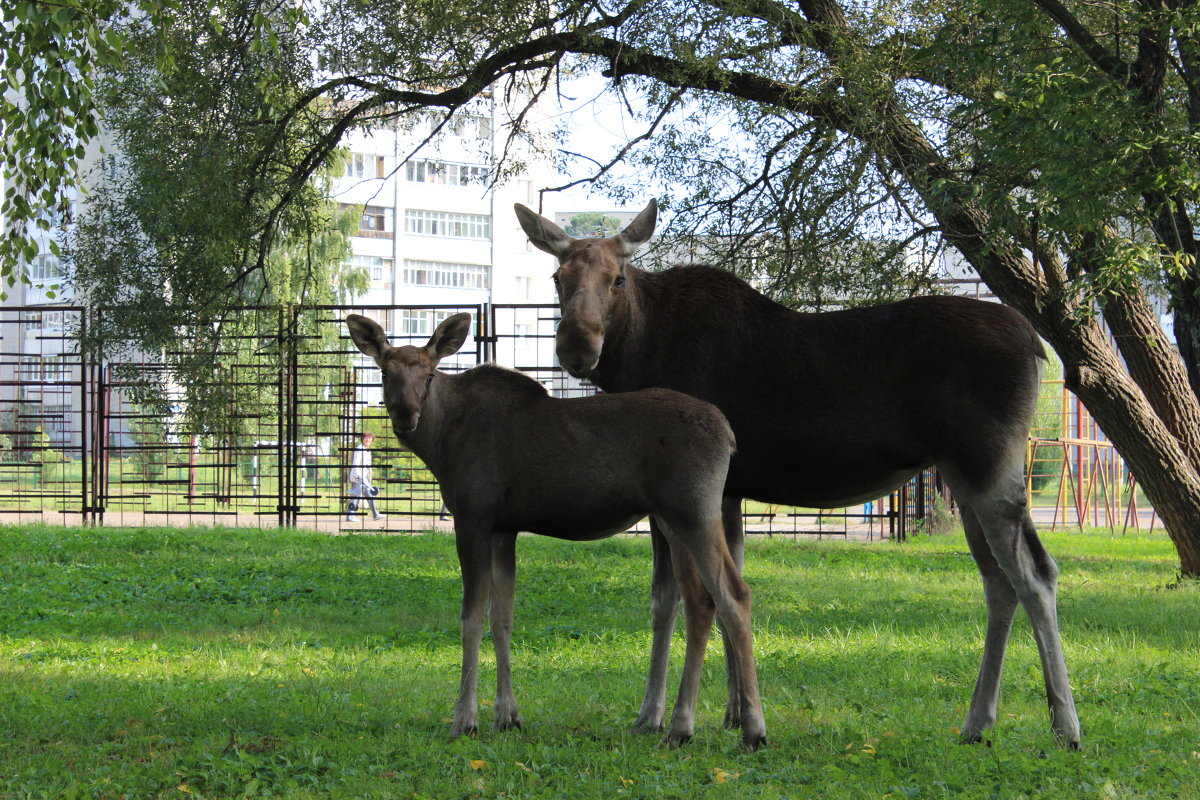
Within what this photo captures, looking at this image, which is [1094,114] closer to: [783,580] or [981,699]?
[981,699]

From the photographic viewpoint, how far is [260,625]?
38.2 feet

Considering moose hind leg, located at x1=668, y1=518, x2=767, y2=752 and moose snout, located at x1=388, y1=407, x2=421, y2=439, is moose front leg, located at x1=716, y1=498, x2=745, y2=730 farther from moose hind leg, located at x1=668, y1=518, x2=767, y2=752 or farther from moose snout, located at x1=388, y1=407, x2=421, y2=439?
moose snout, located at x1=388, y1=407, x2=421, y2=439

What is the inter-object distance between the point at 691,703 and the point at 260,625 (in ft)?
20.4

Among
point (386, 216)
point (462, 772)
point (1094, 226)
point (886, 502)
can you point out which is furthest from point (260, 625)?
point (386, 216)

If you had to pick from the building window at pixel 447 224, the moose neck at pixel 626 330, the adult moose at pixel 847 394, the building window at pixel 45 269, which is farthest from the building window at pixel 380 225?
the adult moose at pixel 847 394

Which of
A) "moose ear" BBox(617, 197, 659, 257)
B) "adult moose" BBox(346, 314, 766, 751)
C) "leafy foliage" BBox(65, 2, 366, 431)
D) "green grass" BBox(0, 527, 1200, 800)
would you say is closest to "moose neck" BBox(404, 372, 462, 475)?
"adult moose" BBox(346, 314, 766, 751)

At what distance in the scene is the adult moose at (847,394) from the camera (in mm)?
6629

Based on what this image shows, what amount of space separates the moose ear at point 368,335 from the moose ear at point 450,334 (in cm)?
28

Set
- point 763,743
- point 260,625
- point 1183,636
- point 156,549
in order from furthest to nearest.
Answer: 1. point 156,549
2. point 260,625
3. point 1183,636
4. point 763,743

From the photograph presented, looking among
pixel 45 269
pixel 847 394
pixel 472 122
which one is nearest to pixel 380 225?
pixel 45 269

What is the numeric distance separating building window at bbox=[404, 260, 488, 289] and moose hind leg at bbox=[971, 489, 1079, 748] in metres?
67.1

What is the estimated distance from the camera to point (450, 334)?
7.21 metres

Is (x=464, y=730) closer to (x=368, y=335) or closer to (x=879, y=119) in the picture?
(x=368, y=335)

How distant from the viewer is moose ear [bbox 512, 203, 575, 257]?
7301mm
